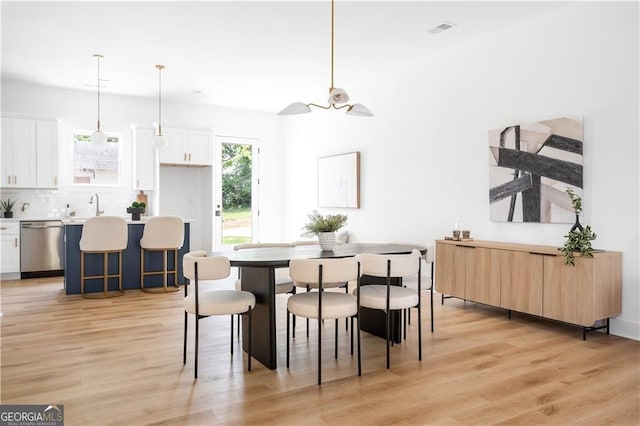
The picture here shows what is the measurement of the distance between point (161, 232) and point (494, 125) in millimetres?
4286

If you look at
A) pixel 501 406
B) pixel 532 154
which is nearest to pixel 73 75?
pixel 532 154

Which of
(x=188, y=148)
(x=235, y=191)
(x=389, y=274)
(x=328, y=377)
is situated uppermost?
(x=188, y=148)

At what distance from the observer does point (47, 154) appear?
23.8 feet

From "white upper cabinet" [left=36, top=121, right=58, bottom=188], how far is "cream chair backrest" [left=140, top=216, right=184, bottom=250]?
2.44 m

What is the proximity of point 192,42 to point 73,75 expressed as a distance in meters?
2.60

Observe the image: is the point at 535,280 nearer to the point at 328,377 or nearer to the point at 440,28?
the point at 328,377

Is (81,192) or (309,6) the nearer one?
(309,6)

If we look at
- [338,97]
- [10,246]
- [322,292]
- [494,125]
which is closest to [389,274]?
[322,292]

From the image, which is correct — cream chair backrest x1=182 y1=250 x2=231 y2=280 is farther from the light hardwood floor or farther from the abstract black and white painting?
the abstract black and white painting

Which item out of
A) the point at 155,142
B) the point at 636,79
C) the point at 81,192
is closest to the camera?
the point at 636,79

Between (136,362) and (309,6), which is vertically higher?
(309,6)

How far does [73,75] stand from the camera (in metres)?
6.83

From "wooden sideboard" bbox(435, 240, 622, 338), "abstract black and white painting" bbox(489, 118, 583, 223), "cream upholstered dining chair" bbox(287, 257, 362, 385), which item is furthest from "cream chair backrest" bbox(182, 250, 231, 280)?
"abstract black and white painting" bbox(489, 118, 583, 223)

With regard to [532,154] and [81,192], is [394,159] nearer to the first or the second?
[532,154]
